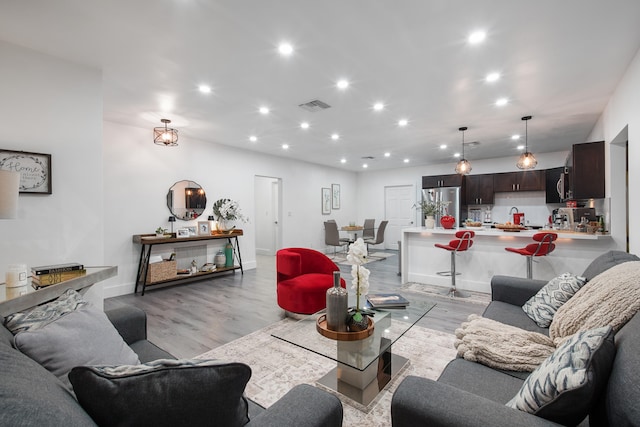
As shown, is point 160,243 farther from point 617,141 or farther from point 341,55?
point 617,141

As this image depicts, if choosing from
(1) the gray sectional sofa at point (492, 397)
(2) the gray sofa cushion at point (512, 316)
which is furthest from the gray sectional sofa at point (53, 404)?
(2) the gray sofa cushion at point (512, 316)

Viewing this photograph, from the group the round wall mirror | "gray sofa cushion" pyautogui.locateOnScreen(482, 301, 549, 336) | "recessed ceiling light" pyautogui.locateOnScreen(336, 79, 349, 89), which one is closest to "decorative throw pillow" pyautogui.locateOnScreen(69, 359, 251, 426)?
"gray sofa cushion" pyautogui.locateOnScreen(482, 301, 549, 336)

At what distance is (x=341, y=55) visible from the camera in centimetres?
267


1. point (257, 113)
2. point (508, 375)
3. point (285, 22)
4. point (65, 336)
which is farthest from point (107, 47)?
point (508, 375)

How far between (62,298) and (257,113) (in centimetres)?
329

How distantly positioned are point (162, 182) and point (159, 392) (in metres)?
5.00

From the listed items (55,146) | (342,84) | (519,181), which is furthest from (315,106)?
(519,181)

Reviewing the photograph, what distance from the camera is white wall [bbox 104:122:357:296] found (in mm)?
4562

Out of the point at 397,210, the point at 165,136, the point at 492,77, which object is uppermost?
the point at 492,77

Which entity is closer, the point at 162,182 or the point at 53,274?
the point at 53,274

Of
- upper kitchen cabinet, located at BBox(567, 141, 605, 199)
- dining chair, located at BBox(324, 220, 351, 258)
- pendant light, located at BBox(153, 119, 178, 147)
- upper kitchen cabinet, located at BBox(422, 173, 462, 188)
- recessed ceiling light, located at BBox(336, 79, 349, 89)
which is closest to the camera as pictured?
recessed ceiling light, located at BBox(336, 79, 349, 89)

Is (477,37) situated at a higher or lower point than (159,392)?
higher

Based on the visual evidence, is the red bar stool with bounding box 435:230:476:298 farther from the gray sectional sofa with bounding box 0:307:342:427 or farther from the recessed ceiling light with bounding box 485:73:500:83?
the gray sectional sofa with bounding box 0:307:342:427

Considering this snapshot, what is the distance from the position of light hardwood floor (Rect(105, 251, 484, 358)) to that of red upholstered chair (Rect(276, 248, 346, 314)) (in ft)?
1.13
